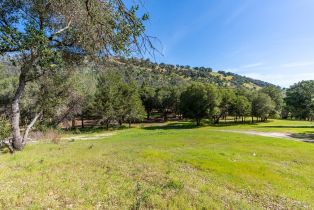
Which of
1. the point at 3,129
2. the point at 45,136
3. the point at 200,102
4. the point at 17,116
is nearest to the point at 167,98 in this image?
the point at 200,102

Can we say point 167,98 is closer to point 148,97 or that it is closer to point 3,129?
point 148,97

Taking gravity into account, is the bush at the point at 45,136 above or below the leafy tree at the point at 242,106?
below

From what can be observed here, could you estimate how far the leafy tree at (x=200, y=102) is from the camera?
51.3 metres

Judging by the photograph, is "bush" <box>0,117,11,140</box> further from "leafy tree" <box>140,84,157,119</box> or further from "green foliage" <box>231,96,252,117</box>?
"leafy tree" <box>140,84,157,119</box>

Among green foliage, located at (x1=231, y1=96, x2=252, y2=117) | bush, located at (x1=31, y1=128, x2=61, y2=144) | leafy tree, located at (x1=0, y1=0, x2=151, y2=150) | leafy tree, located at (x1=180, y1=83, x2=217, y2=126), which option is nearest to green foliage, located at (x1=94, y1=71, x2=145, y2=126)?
leafy tree, located at (x1=180, y1=83, x2=217, y2=126)

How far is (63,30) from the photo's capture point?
31.5 feet

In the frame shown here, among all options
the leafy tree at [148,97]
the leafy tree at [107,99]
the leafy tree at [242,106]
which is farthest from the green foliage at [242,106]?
the leafy tree at [107,99]

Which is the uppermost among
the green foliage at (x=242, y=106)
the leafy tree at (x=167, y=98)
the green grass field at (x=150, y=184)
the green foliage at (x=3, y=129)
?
the leafy tree at (x=167, y=98)

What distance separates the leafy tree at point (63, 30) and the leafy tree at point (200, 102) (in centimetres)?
4300

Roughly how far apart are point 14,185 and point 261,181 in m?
8.67

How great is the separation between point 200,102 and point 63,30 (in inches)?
1746

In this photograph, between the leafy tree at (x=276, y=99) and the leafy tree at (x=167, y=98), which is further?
the leafy tree at (x=167, y=98)

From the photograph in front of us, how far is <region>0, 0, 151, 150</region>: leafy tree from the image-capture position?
3374mm

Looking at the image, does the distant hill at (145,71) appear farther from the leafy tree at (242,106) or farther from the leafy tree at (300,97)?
the leafy tree at (242,106)
